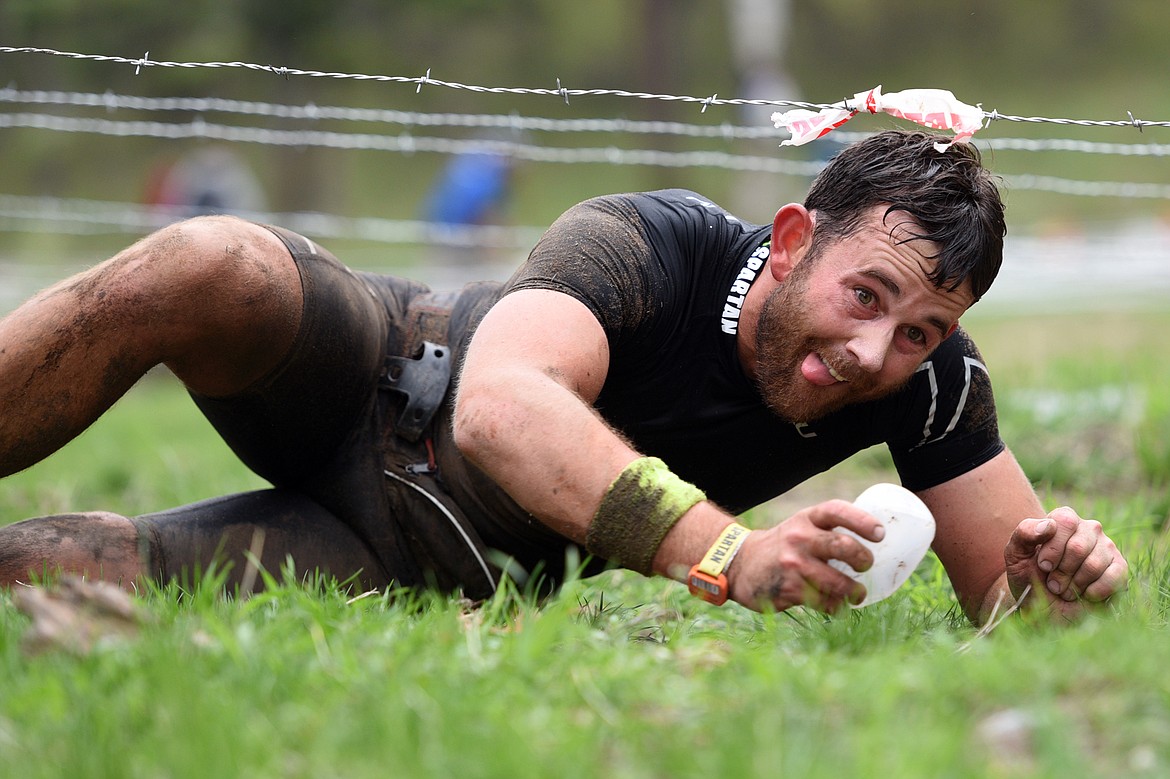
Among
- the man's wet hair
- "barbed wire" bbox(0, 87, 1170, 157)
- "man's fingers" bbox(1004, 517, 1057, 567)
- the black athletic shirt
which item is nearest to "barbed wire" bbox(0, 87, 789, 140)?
"barbed wire" bbox(0, 87, 1170, 157)

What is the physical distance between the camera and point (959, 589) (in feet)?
10.8

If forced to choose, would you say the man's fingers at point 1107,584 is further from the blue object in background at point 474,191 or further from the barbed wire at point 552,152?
the blue object in background at point 474,191

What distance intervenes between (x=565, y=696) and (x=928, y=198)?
5.22 feet

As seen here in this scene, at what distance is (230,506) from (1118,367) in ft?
17.2

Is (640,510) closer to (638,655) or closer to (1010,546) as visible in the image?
(638,655)

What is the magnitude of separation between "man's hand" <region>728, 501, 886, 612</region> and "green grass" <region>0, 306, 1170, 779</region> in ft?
0.37

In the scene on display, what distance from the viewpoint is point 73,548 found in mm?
3115

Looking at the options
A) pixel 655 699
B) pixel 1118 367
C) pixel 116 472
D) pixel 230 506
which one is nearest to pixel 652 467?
pixel 655 699

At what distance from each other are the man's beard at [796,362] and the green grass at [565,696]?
0.49m

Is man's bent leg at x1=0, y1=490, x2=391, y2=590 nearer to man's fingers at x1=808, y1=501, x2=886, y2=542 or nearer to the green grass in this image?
the green grass

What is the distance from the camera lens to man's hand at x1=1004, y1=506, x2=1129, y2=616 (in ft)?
9.47

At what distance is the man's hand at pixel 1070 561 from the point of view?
2887mm

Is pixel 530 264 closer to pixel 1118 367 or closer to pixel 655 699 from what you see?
pixel 655 699

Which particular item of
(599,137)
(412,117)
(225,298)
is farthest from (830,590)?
(599,137)
